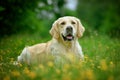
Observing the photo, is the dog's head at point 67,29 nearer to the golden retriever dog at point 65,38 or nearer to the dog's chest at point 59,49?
the golden retriever dog at point 65,38

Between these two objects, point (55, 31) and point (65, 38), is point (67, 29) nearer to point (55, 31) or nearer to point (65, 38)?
point (65, 38)

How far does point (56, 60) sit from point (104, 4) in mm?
53015

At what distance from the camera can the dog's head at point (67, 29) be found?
9.39m

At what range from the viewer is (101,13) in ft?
204

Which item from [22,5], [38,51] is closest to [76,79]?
[38,51]

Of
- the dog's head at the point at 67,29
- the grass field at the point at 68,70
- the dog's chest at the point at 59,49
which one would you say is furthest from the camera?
the dog's chest at the point at 59,49

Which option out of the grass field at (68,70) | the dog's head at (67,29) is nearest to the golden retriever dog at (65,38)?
the dog's head at (67,29)

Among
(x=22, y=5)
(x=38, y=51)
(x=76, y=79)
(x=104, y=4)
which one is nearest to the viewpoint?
(x=76, y=79)

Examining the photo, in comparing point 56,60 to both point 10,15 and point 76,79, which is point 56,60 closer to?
point 76,79

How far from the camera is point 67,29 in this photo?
934 centimetres

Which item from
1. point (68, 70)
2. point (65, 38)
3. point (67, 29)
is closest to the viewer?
point (68, 70)

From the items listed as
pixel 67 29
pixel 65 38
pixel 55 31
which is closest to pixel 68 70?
pixel 67 29

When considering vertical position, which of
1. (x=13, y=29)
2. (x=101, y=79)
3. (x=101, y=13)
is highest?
(x=101, y=13)

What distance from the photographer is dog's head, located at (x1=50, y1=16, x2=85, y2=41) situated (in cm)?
939
